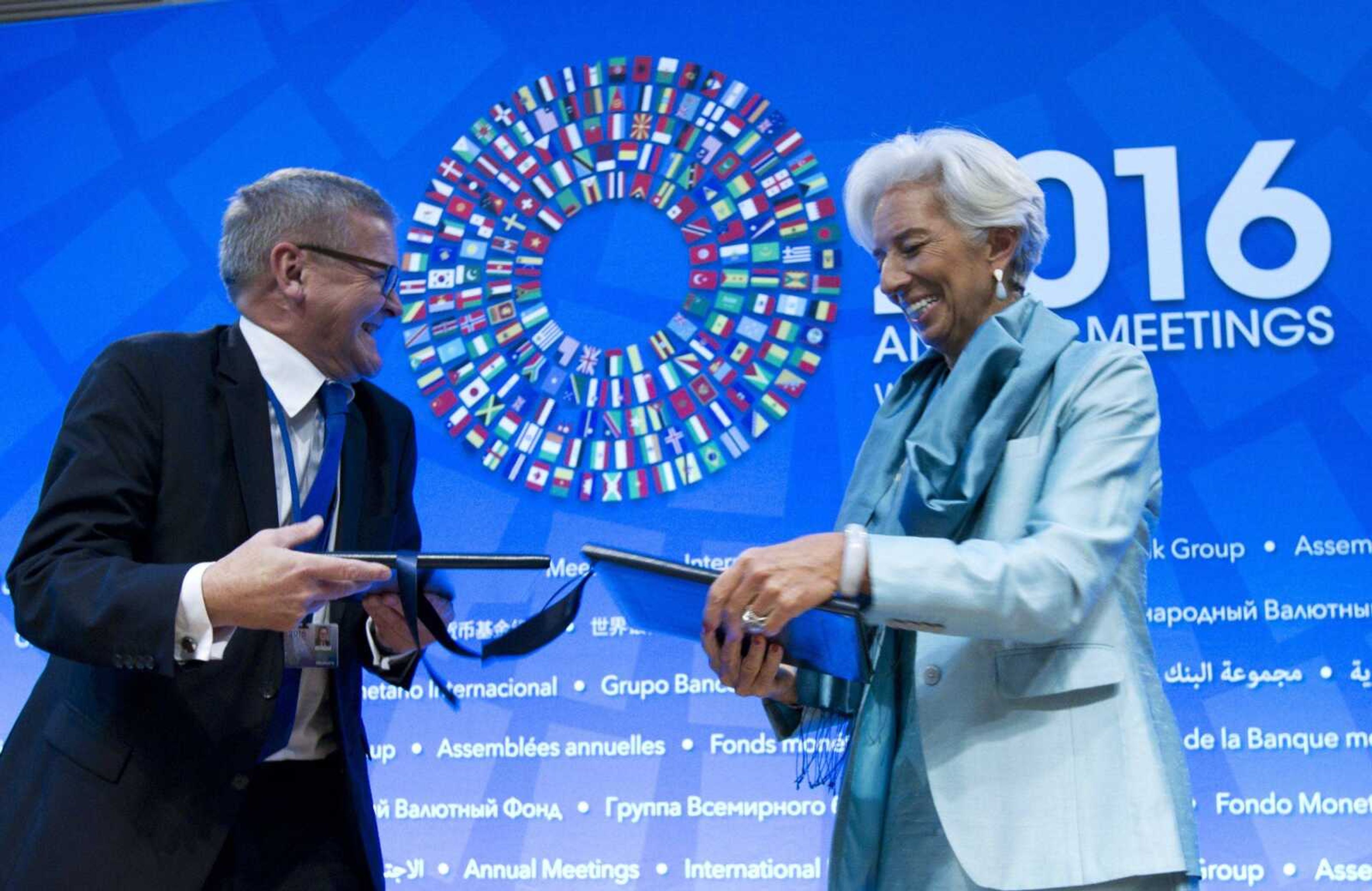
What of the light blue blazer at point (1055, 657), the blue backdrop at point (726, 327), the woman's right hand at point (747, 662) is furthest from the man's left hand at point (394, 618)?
the blue backdrop at point (726, 327)

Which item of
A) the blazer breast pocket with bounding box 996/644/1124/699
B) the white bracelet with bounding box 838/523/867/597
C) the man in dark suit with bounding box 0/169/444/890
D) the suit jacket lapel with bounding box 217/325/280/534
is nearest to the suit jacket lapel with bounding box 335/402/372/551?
the man in dark suit with bounding box 0/169/444/890

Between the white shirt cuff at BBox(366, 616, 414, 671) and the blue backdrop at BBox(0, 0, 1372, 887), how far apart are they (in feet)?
4.64

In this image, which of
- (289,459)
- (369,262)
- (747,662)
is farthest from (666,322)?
(747,662)

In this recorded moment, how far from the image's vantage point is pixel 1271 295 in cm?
336

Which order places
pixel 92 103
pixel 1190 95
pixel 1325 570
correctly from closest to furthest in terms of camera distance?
pixel 1325 570
pixel 1190 95
pixel 92 103

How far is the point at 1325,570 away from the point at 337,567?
94.1 inches

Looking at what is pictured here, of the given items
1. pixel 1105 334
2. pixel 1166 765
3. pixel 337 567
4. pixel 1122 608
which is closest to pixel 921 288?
pixel 1122 608

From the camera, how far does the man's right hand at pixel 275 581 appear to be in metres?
1.64

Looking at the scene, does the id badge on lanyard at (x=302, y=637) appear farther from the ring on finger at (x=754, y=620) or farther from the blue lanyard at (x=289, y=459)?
the ring on finger at (x=754, y=620)

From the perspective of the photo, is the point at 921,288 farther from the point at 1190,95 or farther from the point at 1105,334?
the point at 1190,95

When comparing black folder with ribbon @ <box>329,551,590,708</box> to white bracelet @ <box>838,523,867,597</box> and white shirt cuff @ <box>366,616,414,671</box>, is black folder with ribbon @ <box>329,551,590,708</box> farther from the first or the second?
white bracelet @ <box>838,523,867,597</box>

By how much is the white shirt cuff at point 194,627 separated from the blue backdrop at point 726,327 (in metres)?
1.84

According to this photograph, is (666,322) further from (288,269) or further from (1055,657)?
(1055,657)

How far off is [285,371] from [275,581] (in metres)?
0.49
